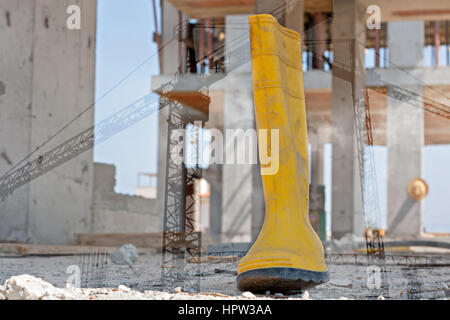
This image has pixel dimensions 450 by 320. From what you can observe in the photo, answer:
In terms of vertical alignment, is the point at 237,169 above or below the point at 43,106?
below

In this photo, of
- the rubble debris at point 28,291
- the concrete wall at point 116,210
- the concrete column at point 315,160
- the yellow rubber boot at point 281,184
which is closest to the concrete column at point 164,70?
the concrete wall at point 116,210

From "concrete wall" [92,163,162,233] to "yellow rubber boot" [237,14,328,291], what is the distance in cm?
990

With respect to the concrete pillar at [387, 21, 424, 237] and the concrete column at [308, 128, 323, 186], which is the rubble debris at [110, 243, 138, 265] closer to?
the concrete pillar at [387, 21, 424, 237]

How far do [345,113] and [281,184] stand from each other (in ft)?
39.4

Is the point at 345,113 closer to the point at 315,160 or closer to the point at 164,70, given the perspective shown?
the point at 164,70

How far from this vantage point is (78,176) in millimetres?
13078

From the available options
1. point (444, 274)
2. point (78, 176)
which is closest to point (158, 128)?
point (78, 176)

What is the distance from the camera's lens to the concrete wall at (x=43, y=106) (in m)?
11.2

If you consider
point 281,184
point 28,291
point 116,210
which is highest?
point 281,184

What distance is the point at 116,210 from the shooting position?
17000 mm

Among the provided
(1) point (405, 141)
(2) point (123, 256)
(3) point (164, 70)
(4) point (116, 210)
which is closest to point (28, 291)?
(2) point (123, 256)

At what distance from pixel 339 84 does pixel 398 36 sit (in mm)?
9678

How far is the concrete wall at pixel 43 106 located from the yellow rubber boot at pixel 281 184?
24.1 feet
